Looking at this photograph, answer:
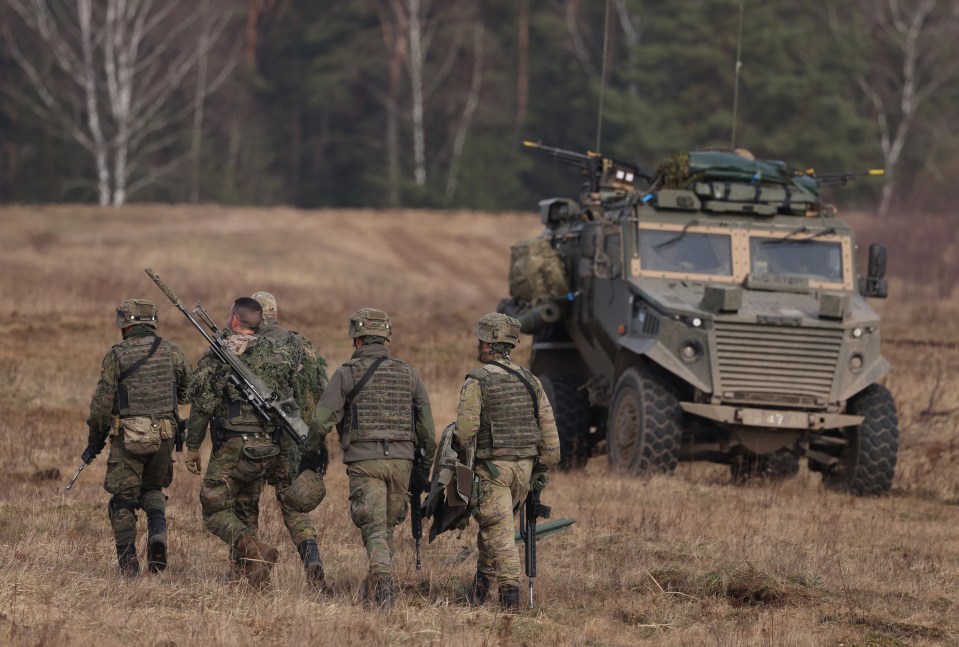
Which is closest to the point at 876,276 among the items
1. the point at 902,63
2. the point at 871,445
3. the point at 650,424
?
the point at 871,445

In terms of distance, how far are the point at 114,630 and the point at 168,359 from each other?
2.34 m

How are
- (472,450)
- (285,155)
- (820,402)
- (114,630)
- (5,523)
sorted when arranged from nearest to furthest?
(114,630) → (472,450) → (5,523) → (820,402) → (285,155)

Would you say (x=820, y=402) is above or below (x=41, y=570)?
above

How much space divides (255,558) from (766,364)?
232 inches

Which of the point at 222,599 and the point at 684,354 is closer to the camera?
the point at 222,599

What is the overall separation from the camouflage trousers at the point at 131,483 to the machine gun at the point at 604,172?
7.58 metres

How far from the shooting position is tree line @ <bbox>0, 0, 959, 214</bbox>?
4341 centimetres

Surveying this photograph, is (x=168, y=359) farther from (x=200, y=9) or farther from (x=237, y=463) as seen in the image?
(x=200, y=9)

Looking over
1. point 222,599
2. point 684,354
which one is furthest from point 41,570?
point 684,354

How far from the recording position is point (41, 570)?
8.24m

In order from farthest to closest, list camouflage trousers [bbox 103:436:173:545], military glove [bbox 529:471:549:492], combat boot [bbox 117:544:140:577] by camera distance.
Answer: camouflage trousers [bbox 103:436:173:545], combat boot [bbox 117:544:140:577], military glove [bbox 529:471:549:492]

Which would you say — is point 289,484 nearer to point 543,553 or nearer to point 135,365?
point 135,365

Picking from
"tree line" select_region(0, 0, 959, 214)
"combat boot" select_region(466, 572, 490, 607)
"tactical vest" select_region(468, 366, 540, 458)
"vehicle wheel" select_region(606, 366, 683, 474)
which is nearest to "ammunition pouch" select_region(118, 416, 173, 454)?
"tactical vest" select_region(468, 366, 540, 458)

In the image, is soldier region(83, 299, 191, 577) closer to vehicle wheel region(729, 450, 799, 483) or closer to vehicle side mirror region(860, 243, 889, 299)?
vehicle wheel region(729, 450, 799, 483)
